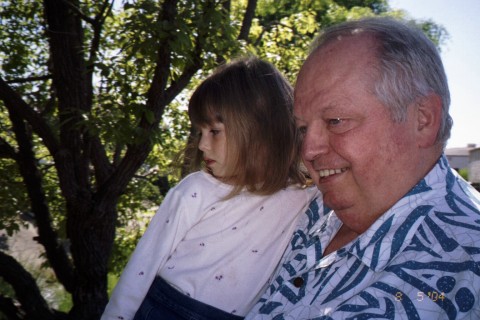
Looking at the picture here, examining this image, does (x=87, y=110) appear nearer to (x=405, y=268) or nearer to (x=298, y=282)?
(x=298, y=282)

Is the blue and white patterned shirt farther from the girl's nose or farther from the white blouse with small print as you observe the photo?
the girl's nose

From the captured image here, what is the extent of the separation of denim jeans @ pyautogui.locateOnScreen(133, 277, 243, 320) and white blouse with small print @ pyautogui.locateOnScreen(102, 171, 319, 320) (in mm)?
24

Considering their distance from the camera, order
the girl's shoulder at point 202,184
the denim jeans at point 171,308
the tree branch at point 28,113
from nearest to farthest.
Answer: the denim jeans at point 171,308 → the girl's shoulder at point 202,184 → the tree branch at point 28,113

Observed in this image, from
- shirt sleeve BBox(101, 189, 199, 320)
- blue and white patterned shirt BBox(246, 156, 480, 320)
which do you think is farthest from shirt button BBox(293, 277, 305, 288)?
shirt sleeve BBox(101, 189, 199, 320)

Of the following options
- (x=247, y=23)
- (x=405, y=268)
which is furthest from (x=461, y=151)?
(x=405, y=268)

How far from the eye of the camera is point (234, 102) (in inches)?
98.9

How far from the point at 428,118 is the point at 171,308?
1.23 meters

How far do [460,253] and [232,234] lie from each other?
1.06 metres

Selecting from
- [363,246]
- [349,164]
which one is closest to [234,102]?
[349,164]

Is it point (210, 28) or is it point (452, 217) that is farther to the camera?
point (210, 28)

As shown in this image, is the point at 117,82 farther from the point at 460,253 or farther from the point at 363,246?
the point at 460,253

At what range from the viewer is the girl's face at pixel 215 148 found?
250 cm

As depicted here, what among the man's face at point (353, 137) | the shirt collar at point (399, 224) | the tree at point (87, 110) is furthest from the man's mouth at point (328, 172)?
the tree at point (87, 110)

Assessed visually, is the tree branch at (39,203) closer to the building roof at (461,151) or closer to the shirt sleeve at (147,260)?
the shirt sleeve at (147,260)
